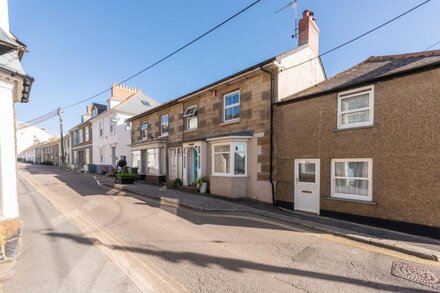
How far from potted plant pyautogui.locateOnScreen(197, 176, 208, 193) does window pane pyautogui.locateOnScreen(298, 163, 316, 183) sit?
5.54 meters

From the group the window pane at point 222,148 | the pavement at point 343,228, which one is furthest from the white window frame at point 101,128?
the pavement at point 343,228

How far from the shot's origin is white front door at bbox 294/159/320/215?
9297 millimetres

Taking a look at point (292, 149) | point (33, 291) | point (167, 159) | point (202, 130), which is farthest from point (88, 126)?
point (33, 291)

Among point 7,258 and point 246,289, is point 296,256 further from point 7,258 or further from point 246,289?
point 7,258

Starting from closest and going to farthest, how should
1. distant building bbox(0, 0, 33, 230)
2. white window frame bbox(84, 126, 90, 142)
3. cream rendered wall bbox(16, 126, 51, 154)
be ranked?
distant building bbox(0, 0, 33, 230) → white window frame bbox(84, 126, 90, 142) → cream rendered wall bbox(16, 126, 51, 154)

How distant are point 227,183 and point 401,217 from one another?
22.9 ft

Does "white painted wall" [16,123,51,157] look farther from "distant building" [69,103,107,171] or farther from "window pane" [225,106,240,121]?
"window pane" [225,106,240,121]

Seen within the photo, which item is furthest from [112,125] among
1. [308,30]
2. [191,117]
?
[308,30]

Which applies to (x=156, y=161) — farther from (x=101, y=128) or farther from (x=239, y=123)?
(x=101, y=128)

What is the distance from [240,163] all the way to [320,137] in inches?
166

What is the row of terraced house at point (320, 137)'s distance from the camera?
6.90 meters

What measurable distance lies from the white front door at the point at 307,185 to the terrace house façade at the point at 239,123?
1.32m

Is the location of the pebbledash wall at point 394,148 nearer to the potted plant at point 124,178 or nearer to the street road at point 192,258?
the street road at point 192,258

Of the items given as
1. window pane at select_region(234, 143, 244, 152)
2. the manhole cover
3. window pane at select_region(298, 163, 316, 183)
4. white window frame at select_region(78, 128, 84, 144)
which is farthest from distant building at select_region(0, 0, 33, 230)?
white window frame at select_region(78, 128, 84, 144)
